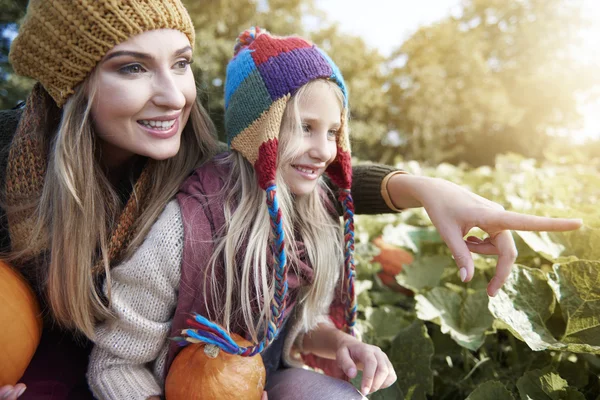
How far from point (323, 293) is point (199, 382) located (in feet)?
1.62

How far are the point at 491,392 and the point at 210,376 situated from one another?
2.76 feet

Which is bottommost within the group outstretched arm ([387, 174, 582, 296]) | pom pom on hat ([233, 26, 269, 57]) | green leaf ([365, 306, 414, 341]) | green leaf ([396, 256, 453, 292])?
green leaf ([365, 306, 414, 341])

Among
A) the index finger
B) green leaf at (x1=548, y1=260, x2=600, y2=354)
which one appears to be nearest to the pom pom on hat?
the index finger

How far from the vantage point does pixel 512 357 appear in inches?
68.4

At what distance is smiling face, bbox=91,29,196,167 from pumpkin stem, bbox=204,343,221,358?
58cm

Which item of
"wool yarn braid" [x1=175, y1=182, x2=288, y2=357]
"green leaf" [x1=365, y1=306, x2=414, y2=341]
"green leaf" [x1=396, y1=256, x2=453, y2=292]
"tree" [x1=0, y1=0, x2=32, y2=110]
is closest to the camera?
"wool yarn braid" [x1=175, y1=182, x2=288, y2=357]

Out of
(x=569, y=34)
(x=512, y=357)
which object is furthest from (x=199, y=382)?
(x=569, y=34)

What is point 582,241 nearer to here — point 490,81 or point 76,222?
point 76,222

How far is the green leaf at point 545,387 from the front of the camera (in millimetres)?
1327

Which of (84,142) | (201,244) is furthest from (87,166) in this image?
(201,244)

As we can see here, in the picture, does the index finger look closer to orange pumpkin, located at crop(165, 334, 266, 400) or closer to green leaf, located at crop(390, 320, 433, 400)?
green leaf, located at crop(390, 320, 433, 400)

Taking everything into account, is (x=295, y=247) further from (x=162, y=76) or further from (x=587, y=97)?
(x=587, y=97)

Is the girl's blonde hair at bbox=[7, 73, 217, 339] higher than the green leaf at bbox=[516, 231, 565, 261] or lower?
higher

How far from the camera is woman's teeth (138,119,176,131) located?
1371mm
